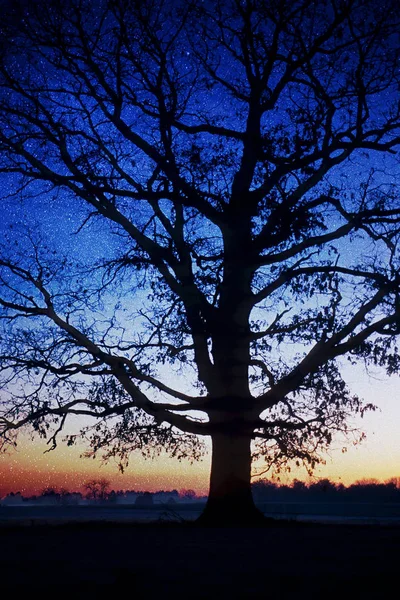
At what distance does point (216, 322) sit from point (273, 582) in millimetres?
9278

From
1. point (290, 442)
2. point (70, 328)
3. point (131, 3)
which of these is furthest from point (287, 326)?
point (131, 3)

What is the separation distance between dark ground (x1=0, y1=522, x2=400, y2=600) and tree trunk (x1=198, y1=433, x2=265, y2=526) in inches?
184

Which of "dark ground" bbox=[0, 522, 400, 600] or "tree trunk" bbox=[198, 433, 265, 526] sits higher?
"tree trunk" bbox=[198, 433, 265, 526]

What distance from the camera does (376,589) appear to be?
442 cm

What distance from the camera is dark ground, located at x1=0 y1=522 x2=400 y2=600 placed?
443cm

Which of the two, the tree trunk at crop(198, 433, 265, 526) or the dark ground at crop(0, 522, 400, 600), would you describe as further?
the tree trunk at crop(198, 433, 265, 526)

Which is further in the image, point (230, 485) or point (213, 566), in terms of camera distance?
point (230, 485)

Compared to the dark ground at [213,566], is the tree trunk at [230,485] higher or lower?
higher

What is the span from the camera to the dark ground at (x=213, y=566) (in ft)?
14.5

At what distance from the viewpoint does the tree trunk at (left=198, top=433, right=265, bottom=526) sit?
1297 centimetres

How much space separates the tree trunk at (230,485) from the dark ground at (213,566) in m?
4.67

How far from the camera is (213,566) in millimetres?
5543

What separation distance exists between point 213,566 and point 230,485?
7.79m

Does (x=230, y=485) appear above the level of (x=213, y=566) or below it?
above
